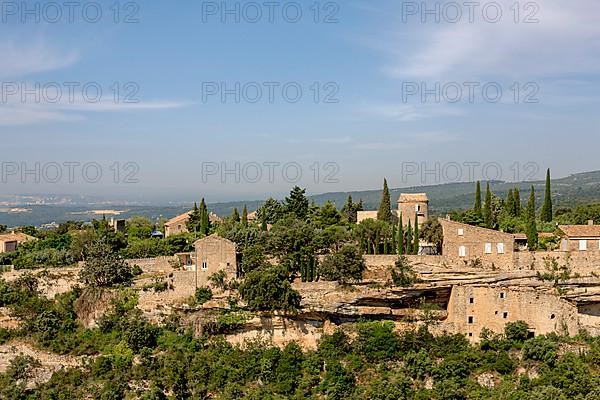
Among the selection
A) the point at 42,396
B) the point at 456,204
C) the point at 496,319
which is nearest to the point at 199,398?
the point at 42,396

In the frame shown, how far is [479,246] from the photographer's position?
31.9 meters

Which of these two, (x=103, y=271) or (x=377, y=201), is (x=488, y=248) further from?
(x=377, y=201)

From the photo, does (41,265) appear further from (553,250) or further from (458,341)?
(553,250)

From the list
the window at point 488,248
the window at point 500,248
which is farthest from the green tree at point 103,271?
the window at point 500,248

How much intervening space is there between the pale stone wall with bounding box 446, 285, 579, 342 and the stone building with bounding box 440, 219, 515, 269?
170cm

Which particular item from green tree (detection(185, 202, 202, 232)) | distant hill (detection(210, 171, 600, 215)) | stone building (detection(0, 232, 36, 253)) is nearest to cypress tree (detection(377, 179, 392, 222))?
green tree (detection(185, 202, 202, 232))

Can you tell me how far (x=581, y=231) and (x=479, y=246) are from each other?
18.5 feet

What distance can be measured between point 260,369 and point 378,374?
5.66 metres

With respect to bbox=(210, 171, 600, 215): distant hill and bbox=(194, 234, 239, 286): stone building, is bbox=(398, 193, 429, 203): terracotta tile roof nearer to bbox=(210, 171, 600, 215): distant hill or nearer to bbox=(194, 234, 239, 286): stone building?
bbox=(194, 234, 239, 286): stone building

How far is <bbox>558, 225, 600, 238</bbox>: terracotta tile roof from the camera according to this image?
105 feet

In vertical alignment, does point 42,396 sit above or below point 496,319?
below

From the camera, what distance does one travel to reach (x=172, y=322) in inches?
1235

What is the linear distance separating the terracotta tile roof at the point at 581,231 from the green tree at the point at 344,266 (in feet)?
36.7

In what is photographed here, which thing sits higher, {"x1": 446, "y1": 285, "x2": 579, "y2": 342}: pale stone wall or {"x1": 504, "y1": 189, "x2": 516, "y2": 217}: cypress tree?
{"x1": 504, "y1": 189, "x2": 516, "y2": 217}: cypress tree
